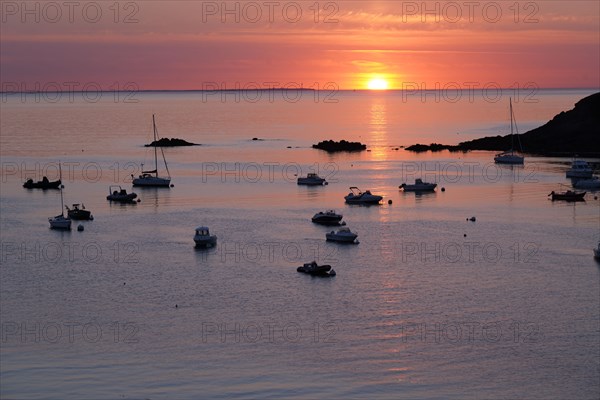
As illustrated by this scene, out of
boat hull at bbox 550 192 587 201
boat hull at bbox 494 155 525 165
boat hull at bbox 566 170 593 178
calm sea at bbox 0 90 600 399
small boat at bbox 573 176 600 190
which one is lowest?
calm sea at bbox 0 90 600 399

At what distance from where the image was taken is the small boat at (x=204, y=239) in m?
60.1

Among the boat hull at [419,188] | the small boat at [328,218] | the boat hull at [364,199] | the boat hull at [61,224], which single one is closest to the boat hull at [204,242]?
the small boat at [328,218]

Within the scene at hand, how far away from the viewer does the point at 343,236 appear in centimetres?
6122

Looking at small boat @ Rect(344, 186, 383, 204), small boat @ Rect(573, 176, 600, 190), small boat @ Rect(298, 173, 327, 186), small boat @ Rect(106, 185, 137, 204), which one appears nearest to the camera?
small boat @ Rect(344, 186, 383, 204)

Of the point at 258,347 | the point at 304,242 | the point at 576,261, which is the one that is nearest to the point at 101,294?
the point at 258,347

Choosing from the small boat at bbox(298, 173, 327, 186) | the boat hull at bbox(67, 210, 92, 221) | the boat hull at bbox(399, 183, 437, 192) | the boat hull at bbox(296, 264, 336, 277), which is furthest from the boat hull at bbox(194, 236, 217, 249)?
the small boat at bbox(298, 173, 327, 186)

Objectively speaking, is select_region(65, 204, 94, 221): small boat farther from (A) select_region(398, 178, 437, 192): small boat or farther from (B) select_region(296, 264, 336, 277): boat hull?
(A) select_region(398, 178, 437, 192): small boat

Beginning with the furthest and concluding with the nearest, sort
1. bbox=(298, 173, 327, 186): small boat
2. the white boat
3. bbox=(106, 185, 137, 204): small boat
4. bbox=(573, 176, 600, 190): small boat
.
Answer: the white boat → bbox=(298, 173, 327, 186): small boat → bbox=(573, 176, 600, 190): small boat → bbox=(106, 185, 137, 204): small boat

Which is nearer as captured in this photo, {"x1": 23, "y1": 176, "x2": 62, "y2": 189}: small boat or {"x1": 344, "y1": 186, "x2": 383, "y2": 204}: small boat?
{"x1": 344, "y1": 186, "x2": 383, "y2": 204}: small boat

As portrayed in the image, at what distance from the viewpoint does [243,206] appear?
7988 centimetres

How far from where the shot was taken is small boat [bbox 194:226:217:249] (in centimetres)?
6006

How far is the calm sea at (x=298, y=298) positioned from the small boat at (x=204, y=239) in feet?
3.66

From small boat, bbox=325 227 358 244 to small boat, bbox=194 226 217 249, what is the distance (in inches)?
302

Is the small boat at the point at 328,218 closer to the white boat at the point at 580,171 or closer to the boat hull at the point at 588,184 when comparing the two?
the boat hull at the point at 588,184
